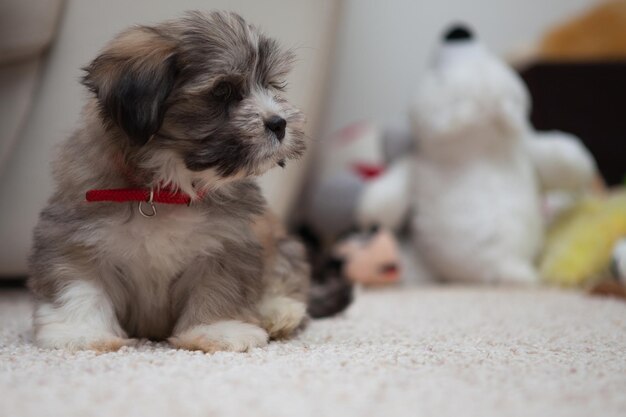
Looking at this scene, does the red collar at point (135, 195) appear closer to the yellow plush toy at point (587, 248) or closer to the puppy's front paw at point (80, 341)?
the puppy's front paw at point (80, 341)

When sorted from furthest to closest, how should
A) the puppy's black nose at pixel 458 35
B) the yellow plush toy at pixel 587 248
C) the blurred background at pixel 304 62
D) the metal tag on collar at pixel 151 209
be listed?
the puppy's black nose at pixel 458 35, the yellow plush toy at pixel 587 248, the blurred background at pixel 304 62, the metal tag on collar at pixel 151 209

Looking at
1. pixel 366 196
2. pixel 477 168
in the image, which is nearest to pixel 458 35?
pixel 477 168

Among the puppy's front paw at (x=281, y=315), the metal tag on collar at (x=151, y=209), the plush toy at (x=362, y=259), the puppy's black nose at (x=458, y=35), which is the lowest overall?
the plush toy at (x=362, y=259)

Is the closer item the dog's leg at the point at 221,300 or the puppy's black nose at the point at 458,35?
the dog's leg at the point at 221,300

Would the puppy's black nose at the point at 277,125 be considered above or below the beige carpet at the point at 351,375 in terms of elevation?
above

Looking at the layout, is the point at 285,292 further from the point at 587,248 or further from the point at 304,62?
the point at 587,248

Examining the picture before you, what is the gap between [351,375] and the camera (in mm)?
1424

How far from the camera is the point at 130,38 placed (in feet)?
5.70

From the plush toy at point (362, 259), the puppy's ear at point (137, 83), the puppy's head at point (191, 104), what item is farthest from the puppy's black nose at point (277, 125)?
the plush toy at point (362, 259)

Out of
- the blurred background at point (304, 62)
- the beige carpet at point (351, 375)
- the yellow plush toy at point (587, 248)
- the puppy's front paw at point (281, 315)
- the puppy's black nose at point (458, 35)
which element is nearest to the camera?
the beige carpet at point (351, 375)

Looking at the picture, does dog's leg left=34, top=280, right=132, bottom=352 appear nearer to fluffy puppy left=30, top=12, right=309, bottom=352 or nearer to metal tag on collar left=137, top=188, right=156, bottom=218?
fluffy puppy left=30, top=12, right=309, bottom=352

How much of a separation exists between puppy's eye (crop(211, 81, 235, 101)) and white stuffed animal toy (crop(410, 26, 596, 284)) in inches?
66.3

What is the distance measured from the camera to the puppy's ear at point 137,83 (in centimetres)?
164

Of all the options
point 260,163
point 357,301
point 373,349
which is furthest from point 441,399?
point 357,301
